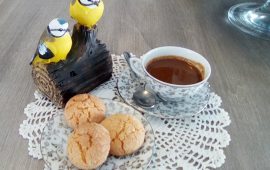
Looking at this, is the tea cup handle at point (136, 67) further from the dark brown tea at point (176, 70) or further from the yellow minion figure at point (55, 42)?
the yellow minion figure at point (55, 42)

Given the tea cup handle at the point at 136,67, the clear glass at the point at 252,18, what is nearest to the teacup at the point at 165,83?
the tea cup handle at the point at 136,67

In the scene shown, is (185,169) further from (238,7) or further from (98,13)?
(238,7)

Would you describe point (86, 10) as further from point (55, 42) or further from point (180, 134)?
point (180, 134)

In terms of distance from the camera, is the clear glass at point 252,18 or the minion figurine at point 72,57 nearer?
the minion figurine at point 72,57

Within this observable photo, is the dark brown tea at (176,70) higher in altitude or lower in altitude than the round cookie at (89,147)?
lower

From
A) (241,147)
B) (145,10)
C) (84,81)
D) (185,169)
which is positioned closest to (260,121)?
(241,147)
